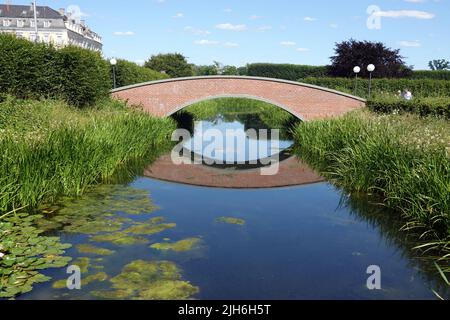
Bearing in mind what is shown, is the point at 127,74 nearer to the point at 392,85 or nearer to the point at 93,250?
the point at 392,85

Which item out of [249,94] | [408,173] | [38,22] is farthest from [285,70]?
[408,173]

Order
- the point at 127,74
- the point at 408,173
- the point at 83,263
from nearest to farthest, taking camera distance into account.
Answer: the point at 83,263, the point at 408,173, the point at 127,74

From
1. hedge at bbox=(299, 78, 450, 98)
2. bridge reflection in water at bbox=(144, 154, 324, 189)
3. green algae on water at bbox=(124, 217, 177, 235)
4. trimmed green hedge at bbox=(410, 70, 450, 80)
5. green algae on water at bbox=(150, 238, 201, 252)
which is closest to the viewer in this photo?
green algae on water at bbox=(150, 238, 201, 252)

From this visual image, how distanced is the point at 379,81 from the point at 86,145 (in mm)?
24504

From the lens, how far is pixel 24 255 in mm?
5773

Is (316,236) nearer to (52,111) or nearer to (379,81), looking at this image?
(52,111)

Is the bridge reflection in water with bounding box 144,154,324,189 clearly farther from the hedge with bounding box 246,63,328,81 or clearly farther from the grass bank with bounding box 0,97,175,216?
the hedge with bounding box 246,63,328,81

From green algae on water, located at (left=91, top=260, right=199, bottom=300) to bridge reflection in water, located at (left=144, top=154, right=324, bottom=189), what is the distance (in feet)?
18.9

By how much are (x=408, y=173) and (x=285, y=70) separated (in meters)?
42.6

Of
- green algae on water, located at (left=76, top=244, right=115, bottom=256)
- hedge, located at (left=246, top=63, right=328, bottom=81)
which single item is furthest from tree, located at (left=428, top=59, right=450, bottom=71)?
green algae on water, located at (left=76, top=244, right=115, bottom=256)

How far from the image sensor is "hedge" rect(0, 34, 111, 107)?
15.2 m

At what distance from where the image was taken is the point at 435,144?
8781 millimetres

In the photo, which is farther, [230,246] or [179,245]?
[230,246]
